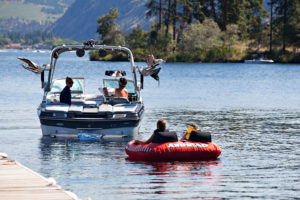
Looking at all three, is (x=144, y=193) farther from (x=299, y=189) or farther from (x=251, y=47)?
(x=251, y=47)

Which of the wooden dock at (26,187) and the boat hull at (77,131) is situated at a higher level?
the wooden dock at (26,187)

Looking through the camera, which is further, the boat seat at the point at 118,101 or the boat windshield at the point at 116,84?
the boat windshield at the point at 116,84

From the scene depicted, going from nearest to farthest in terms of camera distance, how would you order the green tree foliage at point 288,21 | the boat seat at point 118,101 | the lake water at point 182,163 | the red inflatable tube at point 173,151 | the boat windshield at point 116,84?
the lake water at point 182,163 → the red inflatable tube at point 173,151 → the boat seat at point 118,101 → the boat windshield at point 116,84 → the green tree foliage at point 288,21

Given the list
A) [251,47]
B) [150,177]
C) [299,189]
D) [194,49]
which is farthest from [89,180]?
[251,47]

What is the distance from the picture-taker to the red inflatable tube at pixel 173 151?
17.5 meters

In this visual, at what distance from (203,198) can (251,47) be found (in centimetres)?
11732

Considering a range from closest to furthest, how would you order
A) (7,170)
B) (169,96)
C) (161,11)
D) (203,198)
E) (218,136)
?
1. (203,198)
2. (7,170)
3. (218,136)
4. (169,96)
5. (161,11)

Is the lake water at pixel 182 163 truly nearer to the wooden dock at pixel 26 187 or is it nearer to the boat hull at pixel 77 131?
the boat hull at pixel 77 131

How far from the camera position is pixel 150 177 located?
50.5 feet

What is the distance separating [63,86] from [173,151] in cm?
704

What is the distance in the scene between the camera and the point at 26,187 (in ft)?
39.8

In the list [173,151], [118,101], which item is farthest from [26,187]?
[118,101]

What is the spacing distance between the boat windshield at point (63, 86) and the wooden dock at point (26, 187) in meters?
8.72

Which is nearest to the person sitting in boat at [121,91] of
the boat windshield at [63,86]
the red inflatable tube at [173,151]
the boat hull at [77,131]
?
the boat windshield at [63,86]
